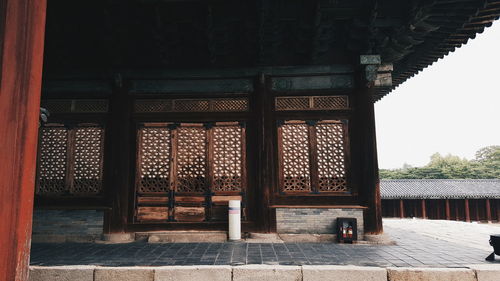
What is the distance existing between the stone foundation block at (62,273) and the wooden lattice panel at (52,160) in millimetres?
3346

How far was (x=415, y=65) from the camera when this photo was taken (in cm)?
851

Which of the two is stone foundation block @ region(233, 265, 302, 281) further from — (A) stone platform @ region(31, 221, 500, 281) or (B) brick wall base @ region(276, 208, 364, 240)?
(B) brick wall base @ region(276, 208, 364, 240)

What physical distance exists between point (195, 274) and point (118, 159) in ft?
13.7

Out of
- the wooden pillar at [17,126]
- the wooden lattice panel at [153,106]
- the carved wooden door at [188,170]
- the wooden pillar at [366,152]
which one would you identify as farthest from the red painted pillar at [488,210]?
the wooden pillar at [17,126]

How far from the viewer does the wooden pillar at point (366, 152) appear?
729cm

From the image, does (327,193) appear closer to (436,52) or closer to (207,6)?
(436,52)

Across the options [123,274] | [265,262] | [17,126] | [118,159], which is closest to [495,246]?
[265,262]

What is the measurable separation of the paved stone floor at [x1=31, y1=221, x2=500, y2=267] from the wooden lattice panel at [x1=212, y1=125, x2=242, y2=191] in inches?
57.2

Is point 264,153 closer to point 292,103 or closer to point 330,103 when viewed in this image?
point 292,103

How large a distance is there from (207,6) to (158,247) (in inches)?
201

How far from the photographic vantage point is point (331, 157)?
301 inches

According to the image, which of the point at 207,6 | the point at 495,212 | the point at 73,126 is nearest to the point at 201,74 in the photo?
the point at 207,6

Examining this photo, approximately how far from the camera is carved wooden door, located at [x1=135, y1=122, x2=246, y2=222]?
25.1 feet

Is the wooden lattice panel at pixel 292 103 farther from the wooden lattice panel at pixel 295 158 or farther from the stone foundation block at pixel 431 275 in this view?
the stone foundation block at pixel 431 275
